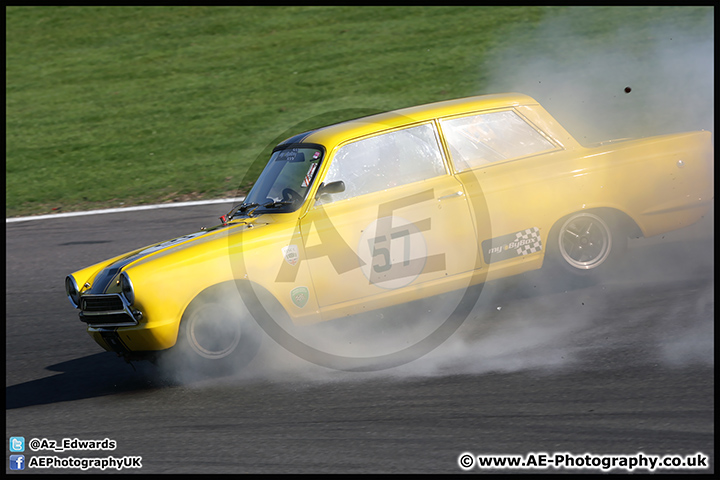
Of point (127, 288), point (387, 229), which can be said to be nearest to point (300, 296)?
point (387, 229)

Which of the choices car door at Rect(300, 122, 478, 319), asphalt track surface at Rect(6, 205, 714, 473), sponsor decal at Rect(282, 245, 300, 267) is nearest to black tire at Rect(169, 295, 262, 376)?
asphalt track surface at Rect(6, 205, 714, 473)

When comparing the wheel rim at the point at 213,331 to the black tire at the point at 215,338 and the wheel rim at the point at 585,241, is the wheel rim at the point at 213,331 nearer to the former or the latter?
the black tire at the point at 215,338

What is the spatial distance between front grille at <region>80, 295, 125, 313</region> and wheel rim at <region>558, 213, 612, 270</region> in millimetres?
3339

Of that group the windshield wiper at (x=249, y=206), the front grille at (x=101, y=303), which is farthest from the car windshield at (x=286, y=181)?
the front grille at (x=101, y=303)

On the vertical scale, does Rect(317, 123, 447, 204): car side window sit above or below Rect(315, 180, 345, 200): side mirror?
above

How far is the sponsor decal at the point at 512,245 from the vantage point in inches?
222

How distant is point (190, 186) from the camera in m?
11.8

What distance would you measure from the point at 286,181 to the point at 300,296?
1.04 m

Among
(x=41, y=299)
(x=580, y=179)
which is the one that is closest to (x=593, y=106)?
(x=580, y=179)

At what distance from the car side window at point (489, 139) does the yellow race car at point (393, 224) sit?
1cm

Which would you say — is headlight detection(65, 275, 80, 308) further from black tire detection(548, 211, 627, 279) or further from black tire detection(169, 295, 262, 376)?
black tire detection(548, 211, 627, 279)

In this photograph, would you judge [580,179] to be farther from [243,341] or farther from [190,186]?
[190,186]

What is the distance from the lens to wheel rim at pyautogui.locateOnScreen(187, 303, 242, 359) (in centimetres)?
512

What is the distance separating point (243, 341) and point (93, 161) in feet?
31.0
